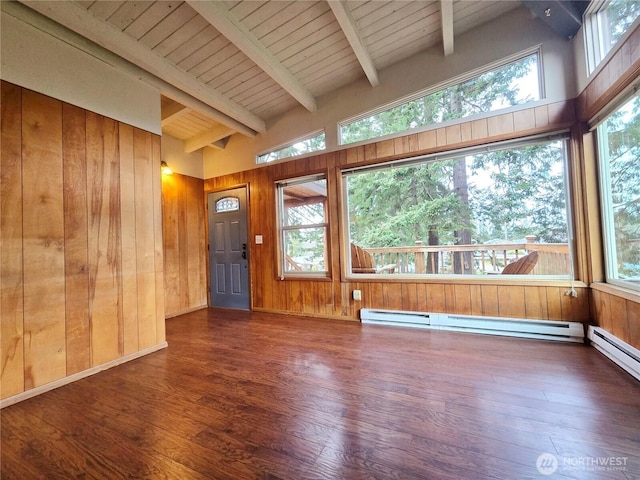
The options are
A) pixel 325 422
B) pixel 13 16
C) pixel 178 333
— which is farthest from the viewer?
pixel 178 333

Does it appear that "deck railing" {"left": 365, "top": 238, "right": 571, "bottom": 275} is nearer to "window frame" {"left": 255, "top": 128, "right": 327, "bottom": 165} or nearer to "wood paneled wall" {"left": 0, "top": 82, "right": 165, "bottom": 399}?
"window frame" {"left": 255, "top": 128, "right": 327, "bottom": 165}

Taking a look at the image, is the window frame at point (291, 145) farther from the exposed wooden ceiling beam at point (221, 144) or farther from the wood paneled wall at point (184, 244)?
the wood paneled wall at point (184, 244)

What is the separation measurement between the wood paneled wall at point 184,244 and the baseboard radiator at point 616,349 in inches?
197

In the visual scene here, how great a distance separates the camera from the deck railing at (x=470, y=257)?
2.61m

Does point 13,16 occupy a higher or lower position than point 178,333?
higher

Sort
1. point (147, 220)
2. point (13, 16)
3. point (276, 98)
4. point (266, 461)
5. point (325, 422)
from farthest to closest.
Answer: point (276, 98)
point (147, 220)
point (13, 16)
point (325, 422)
point (266, 461)

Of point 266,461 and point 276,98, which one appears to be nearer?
point 266,461

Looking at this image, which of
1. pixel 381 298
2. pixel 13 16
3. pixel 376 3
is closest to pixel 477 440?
pixel 381 298

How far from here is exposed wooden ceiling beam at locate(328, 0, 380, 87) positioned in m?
2.22

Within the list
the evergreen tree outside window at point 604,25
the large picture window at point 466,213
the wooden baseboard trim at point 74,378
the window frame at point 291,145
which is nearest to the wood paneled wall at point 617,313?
the large picture window at point 466,213

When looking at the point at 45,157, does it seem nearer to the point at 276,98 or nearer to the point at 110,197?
the point at 110,197

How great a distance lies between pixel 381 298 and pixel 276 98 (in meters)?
3.09

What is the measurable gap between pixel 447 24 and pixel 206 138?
3.48m

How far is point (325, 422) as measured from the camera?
4.74ft
